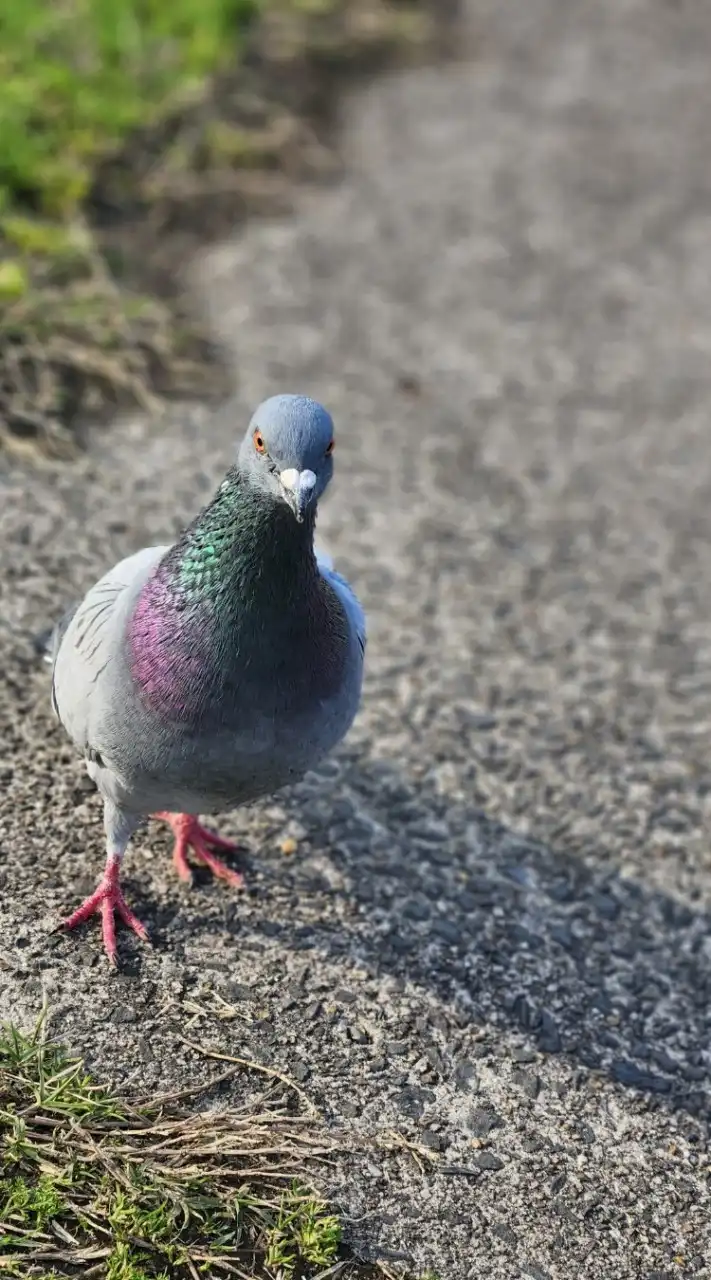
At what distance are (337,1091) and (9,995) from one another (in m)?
0.90

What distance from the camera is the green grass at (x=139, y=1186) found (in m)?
3.02

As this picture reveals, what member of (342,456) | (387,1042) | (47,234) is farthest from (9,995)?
(47,234)

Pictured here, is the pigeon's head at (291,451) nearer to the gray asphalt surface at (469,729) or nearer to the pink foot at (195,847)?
the pink foot at (195,847)

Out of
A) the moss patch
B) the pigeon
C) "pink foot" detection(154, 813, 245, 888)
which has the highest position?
the moss patch

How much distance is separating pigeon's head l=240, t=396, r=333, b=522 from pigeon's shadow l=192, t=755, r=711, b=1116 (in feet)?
4.96

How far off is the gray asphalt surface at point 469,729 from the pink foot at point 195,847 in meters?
0.05

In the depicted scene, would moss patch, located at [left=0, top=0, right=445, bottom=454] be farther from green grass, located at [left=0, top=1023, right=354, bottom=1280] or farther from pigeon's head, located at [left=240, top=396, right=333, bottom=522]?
green grass, located at [left=0, top=1023, right=354, bottom=1280]

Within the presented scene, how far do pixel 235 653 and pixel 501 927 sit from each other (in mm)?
1603

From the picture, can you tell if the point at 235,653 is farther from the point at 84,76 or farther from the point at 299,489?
the point at 84,76

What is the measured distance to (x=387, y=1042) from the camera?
3.80 metres

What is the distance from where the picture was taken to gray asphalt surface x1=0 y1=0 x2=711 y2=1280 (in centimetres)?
363

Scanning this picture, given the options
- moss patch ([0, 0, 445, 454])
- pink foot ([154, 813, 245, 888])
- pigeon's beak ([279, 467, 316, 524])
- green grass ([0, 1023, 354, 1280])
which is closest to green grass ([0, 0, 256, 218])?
moss patch ([0, 0, 445, 454])

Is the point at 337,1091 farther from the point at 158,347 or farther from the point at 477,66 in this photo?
the point at 477,66

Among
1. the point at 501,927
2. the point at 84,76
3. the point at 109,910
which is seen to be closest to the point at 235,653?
the point at 109,910
